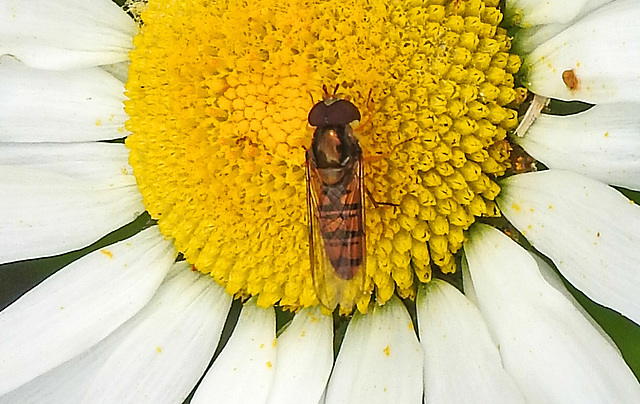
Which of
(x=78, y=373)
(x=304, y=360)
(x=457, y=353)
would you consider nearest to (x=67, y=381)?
(x=78, y=373)

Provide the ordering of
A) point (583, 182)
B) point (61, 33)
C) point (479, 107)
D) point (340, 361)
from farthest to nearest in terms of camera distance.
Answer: point (61, 33), point (340, 361), point (479, 107), point (583, 182)

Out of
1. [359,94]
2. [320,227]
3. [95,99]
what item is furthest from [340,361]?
[95,99]

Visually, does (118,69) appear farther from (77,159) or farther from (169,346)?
(169,346)

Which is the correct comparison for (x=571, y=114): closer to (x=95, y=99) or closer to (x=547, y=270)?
(x=547, y=270)

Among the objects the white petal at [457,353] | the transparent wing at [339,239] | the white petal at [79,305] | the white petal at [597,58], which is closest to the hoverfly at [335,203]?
the transparent wing at [339,239]

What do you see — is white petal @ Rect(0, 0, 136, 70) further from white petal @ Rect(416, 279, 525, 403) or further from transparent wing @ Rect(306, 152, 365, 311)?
white petal @ Rect(416, 279, 525, 403)

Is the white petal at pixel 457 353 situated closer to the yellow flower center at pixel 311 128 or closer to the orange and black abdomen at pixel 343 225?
the yellow flower center at pixel 311 128
